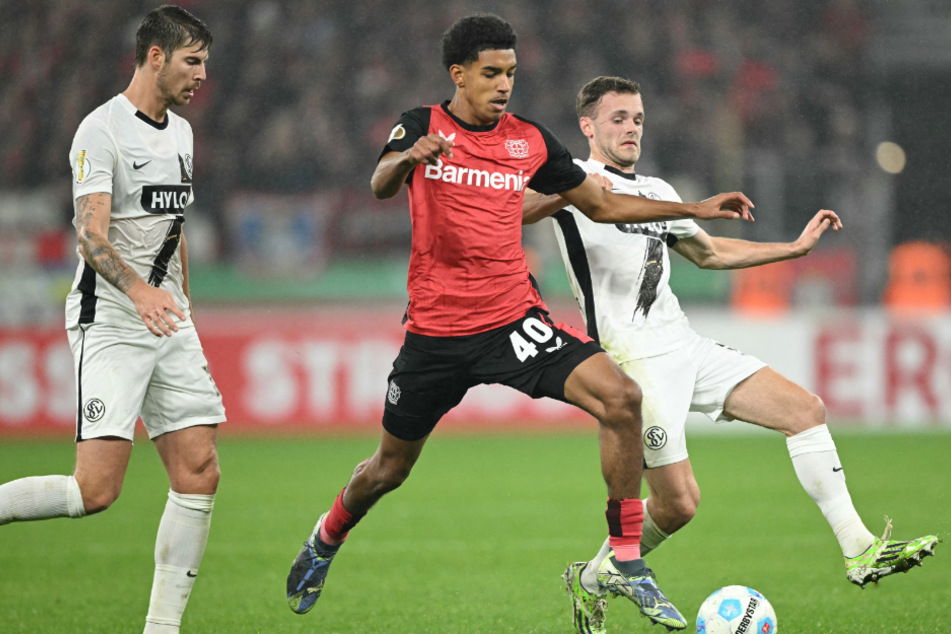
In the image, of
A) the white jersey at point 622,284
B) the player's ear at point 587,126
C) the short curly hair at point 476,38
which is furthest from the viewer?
the player's ear at point 587,126

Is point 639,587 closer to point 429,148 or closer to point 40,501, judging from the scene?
point 429,148

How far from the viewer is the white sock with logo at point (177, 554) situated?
182 inches

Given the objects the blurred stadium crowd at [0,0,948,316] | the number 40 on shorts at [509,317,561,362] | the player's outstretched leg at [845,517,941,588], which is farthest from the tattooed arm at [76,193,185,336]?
the blurred stadium crowd at [0,0,948,316]

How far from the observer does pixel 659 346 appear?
535 centimetres

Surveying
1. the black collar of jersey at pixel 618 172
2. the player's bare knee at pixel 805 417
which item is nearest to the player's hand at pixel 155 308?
the black collar of jersey at pixel 618 172

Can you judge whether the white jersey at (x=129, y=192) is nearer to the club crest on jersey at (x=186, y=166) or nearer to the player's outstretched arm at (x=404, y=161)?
the club crest on jersey at (x=186, y=166)

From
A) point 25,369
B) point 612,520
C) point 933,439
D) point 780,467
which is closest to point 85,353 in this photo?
point 612,520

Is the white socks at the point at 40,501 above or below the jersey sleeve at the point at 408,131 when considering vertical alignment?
below

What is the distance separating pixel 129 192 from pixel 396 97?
1317 centimetres

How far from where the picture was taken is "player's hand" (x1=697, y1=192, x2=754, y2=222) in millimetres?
4832

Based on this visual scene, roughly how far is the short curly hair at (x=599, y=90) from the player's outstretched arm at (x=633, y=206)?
2.29ft

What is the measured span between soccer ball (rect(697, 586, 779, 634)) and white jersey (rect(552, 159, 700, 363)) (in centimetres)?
120

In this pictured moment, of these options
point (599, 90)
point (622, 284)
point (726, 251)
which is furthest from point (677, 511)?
point (599, 90)

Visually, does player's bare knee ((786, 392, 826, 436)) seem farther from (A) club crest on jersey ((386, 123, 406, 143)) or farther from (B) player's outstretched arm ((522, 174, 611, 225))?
(A) club crest on jersey ((386, 123, 406, 143))
